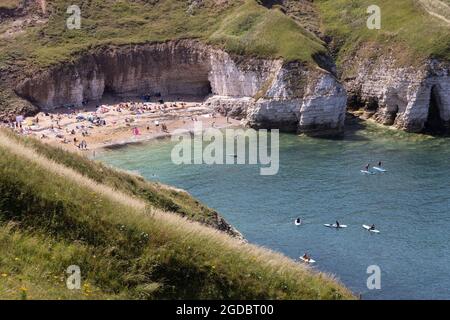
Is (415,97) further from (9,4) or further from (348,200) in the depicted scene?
(9,4)

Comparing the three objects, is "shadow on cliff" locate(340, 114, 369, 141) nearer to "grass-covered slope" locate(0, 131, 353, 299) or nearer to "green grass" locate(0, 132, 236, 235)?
"green grass" locate(0, 132, 236, 235)

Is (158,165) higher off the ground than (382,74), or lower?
lower

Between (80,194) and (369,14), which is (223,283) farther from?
(369,14)

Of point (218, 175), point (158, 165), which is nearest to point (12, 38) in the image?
point (158, 165)

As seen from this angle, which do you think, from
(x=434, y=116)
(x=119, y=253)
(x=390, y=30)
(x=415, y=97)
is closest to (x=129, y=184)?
(x=119, y=253)

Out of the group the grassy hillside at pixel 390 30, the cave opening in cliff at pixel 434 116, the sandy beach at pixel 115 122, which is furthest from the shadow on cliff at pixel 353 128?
the sandy beach at pixel 115 122

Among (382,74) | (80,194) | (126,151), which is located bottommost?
(126,151)

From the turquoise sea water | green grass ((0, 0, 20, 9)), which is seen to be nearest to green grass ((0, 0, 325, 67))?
green grass ((0, 0, 20, 9))
